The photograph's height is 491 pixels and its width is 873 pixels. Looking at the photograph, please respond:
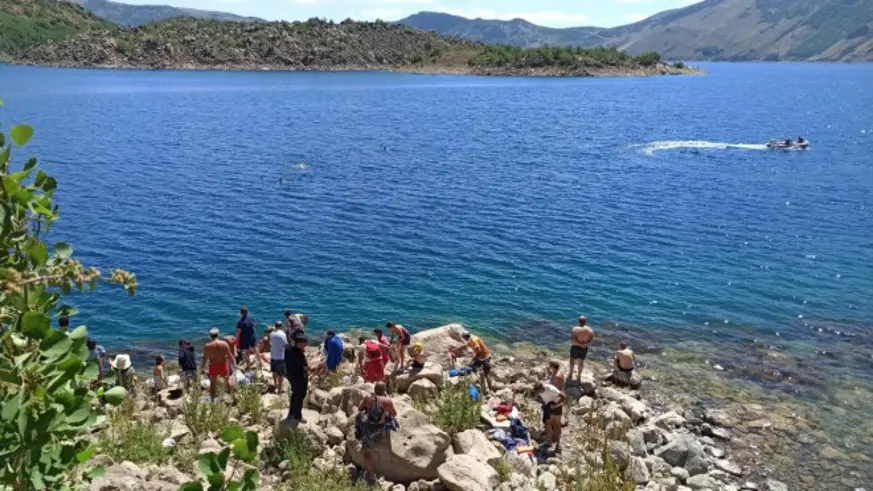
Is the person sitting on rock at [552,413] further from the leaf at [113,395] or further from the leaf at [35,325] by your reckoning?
the leaf at [35,325]

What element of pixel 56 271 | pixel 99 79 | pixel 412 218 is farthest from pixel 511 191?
pixel 99 79

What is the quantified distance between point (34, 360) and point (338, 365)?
18.0 metres

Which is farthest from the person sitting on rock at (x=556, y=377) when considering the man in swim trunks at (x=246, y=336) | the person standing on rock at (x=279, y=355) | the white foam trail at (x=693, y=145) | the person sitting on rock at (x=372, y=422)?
the white foam trail at (x=693, y=145)

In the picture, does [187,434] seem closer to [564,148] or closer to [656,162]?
[656,162]

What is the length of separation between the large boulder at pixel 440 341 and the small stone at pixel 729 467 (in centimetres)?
865

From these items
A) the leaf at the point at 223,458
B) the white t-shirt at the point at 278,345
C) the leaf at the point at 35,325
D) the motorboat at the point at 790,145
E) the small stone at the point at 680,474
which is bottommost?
the small stone at the point at 680,474

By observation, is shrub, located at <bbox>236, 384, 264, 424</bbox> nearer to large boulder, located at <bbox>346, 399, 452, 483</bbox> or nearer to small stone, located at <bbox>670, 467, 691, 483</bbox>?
large boulder, located at <bbox>346, 399, 452, 483</bbox>

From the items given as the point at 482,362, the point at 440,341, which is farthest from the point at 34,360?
the point at 440,341

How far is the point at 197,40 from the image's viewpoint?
199 meters

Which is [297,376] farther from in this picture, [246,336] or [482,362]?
[482,362]

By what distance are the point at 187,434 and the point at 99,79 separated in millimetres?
147773

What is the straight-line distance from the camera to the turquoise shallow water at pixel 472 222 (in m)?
29.1

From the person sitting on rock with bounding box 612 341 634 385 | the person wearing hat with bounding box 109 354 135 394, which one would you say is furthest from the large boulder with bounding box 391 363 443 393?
the person wearing hat with bounding box 109 354 135 394

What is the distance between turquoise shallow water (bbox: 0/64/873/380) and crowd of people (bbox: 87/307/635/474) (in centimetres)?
503
